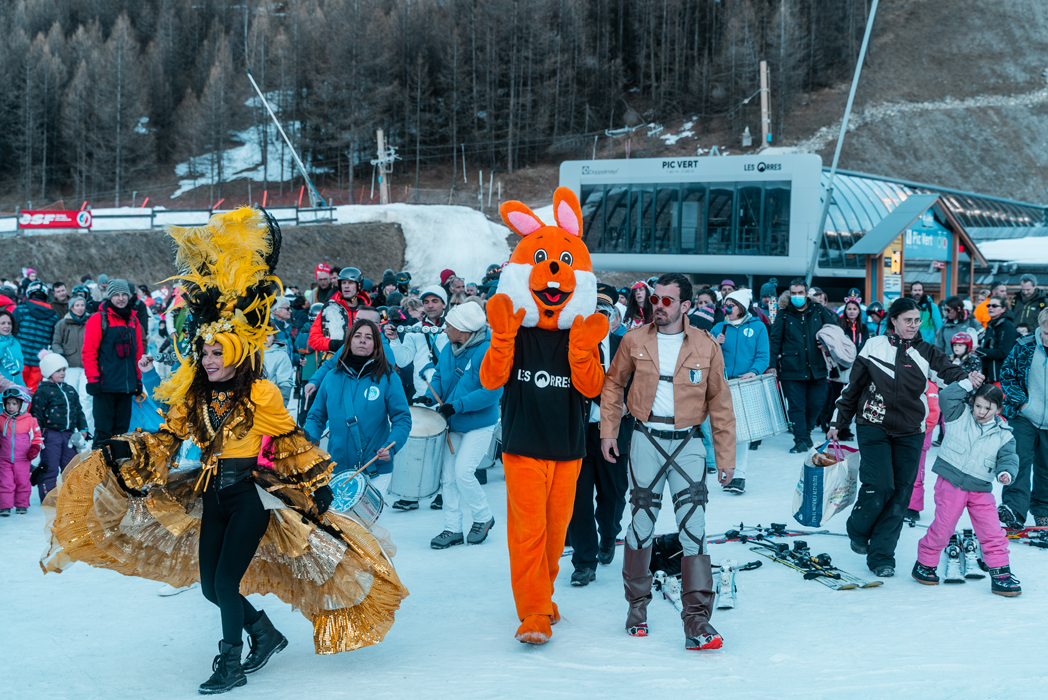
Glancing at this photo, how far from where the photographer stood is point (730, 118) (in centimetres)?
5856

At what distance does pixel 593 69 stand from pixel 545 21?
194 inches

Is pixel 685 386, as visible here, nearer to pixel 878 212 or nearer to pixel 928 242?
pixel 928 242

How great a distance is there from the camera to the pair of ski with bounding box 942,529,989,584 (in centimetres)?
532

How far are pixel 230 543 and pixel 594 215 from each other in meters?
24.3

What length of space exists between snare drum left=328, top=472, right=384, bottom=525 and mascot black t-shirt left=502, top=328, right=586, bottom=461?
90 centimetres

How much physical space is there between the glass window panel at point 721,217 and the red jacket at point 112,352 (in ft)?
64.3

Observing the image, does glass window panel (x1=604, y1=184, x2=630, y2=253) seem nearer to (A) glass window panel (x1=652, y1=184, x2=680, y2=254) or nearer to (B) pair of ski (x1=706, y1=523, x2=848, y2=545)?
(A) glass window panel (x1=652, y1=184, x2=680, y2=254)

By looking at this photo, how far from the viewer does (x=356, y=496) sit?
15.8 ft

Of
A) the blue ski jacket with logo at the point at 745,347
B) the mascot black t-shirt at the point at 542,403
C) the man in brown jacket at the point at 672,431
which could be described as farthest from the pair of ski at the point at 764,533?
the blue ski jacket with logo at the point at 745,347

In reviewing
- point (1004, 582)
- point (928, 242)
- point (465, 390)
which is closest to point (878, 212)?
point (928, 242)

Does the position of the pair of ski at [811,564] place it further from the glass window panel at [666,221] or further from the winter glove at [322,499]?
the glass window panel at [666,221]

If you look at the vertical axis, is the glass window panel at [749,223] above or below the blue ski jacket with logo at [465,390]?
above

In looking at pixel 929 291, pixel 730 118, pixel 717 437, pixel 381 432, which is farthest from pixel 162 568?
pixel 730 118

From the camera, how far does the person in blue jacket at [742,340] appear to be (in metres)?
8.58
